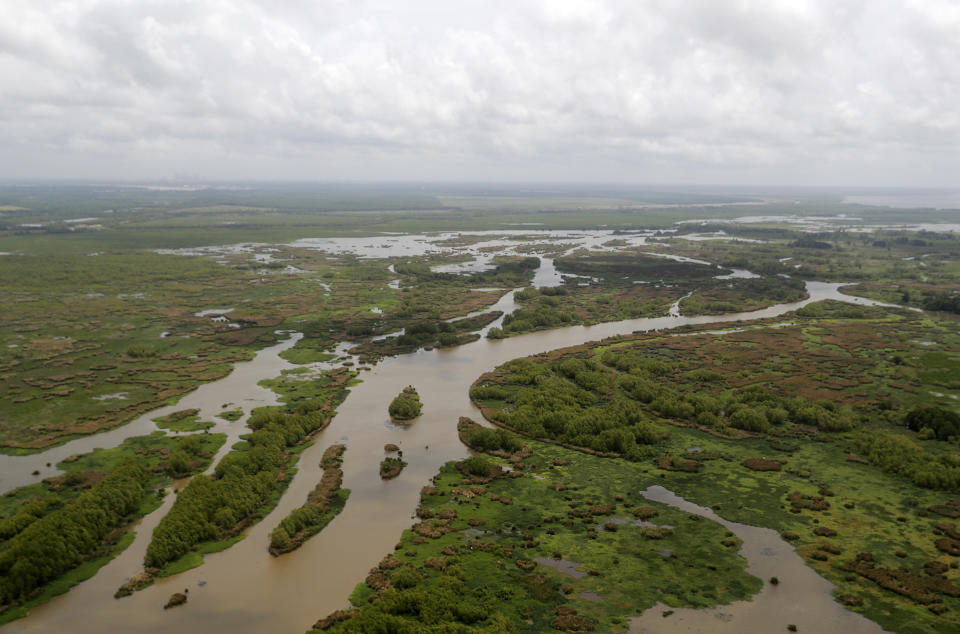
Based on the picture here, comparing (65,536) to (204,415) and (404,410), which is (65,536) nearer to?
(204,415)

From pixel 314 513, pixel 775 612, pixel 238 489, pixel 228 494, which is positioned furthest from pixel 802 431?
pixel 228 494

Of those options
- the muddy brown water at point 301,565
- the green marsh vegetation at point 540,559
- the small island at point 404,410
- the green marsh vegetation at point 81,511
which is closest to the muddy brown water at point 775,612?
the muddy brown water at point 301,565

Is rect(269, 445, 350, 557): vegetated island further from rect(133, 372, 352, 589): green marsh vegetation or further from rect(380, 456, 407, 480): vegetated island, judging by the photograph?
rect(380, 456, 407, 480): vegetated island

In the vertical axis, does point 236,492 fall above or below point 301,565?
above

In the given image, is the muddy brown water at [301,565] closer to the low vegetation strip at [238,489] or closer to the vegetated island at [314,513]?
the vegetated island at [314,513]

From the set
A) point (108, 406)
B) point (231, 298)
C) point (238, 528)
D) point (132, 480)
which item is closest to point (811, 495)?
point (238, 528)
